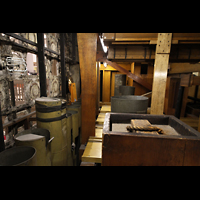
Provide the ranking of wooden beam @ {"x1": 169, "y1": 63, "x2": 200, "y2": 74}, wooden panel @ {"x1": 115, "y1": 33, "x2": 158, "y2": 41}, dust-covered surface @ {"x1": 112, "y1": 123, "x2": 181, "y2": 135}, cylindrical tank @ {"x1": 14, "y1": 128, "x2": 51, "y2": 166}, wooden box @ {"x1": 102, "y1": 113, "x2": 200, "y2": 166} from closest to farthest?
1. wooden box @ {"x1": 102, "y1": 113, "x2": 200, "y2": 166}
2. dust-covered surface @ {"x1": 112, "y1": 123, "x2": 181, "y2": 135}
3. cylindrical tank @ {"x1": 14, "y1": 128, "x2": 51, "y2": 166}
4. wooden beam @ {"x1": 169, "y1": 63, "x2": 200, "y2": 74}
5. wooden panel @ {"x1": 115, "y1": 33, "x2": 158, "y2": 41}

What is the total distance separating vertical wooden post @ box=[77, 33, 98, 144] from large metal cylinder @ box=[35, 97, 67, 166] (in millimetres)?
693

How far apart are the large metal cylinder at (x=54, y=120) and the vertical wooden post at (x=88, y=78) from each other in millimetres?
693

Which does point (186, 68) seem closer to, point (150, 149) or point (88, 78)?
point (88, 78)

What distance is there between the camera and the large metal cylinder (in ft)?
11.4

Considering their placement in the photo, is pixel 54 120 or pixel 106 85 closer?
pixel 54 120

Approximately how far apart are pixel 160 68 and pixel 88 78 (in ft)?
6.33

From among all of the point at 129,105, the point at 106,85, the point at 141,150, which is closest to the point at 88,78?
the point at 129,105

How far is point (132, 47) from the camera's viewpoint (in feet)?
15.6

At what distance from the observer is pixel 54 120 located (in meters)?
3.62

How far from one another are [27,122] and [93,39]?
→ 137 inches

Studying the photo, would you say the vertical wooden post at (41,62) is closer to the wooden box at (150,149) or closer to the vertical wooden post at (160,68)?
the vertical wooden post at (160,68)

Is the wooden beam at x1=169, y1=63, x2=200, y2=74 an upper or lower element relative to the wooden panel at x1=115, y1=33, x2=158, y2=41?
lower

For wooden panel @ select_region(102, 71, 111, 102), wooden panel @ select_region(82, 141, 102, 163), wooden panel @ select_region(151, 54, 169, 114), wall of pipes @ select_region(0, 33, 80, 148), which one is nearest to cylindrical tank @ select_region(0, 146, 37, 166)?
wooden panel @ select_region(82, 141, 102, 163)

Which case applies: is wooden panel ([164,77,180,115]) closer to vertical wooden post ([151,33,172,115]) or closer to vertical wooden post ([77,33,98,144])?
vertical wooden post ([151,33,172,115])
